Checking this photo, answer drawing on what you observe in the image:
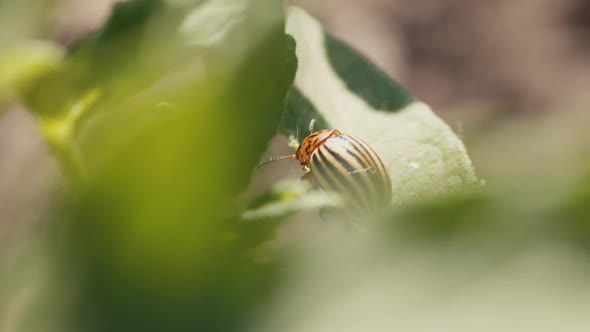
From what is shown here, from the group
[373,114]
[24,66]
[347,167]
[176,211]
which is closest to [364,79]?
[373,114]

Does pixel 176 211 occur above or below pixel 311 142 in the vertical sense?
above

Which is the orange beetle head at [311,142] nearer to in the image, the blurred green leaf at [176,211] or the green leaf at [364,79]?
the green leaf at [364,79]

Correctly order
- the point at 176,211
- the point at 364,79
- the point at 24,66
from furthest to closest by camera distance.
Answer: the point at 364,79, the point at 24,66, the point at 176,211

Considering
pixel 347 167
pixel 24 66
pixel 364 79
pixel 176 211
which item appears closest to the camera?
pixel 176 211

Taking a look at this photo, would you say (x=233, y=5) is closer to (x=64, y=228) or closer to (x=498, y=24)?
(x=64, y=228)

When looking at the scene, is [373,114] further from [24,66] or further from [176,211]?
[176,211]

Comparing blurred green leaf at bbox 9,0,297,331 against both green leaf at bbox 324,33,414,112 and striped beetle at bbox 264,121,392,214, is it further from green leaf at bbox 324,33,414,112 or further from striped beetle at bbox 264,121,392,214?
green leaf at bbox 324,33,414,112

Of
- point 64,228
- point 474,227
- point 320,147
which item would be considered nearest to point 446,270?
point 474,227
